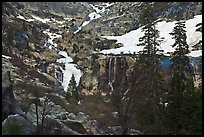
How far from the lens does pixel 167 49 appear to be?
4488 inches

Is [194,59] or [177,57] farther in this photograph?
[194,59]

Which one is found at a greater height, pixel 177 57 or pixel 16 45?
pixel 16 45

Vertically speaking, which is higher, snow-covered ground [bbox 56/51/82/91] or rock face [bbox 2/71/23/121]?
snow-covered ground [bbox 56/51/82/91]

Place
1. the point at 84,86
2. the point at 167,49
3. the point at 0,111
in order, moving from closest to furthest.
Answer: the point at 0,111 → the point at 84,86 → the point at 167,49

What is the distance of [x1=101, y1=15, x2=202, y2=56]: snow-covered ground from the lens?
11175 centimetres

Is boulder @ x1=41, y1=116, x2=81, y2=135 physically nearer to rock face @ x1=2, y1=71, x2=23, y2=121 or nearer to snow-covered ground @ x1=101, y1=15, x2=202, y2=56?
rock face @ x1=2, y1=71, x2=23, y2=121

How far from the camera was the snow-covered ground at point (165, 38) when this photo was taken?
11175 cm

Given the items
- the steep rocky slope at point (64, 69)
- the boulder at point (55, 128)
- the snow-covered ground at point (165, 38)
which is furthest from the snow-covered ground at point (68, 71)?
the boulder at point (55, 128)

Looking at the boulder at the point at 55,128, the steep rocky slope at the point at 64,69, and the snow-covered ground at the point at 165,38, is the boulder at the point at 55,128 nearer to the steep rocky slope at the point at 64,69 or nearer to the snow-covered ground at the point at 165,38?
the steep rocky slope at the point at 64,69

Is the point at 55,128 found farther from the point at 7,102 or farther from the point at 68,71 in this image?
the point at 68,71

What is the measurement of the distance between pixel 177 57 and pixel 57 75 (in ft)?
221

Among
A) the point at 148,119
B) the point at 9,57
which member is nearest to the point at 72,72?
the point at 9,57

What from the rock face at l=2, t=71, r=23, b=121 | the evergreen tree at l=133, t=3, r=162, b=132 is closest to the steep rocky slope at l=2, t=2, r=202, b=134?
the rock face at l=2, t=71, r=23, b=121

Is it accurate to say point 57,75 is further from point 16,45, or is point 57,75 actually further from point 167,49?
point 167,49
